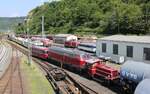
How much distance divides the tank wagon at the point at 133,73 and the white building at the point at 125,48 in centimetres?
1482

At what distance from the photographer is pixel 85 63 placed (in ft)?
→ 165

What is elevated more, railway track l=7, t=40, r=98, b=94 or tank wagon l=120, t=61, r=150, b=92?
tank wagon l=120, t=61, r=150, b=92

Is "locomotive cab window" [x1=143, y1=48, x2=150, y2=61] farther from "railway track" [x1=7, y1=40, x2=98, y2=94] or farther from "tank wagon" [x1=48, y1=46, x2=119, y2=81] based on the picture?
"railway track" [x1=7, y1=40, x2=98, y2=94]

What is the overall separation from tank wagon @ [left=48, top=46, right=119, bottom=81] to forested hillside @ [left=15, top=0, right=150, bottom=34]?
28.2 metres

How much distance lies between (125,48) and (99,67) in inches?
524

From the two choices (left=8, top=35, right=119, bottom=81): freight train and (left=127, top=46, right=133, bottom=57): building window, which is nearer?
(left=8, top=35, right=119, bottom=81): freight train

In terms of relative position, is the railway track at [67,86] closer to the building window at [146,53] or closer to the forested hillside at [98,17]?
the building window at [146,53]

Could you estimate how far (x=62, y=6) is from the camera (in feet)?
564

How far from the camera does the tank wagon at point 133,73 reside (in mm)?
32375

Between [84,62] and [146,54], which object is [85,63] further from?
[146,54]

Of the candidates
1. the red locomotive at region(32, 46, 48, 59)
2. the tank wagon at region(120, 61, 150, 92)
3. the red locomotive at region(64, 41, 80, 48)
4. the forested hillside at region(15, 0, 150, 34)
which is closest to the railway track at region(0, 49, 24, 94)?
the tank wagon at region(120, 61, 150, 92)

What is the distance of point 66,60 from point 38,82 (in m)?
13.5

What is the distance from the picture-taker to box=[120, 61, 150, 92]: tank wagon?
32375 millimetres

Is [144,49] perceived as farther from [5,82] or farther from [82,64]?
[5,82]
